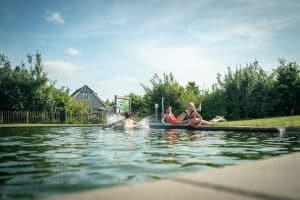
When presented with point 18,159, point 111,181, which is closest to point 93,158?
point 18,159

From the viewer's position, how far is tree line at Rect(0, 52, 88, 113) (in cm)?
3491

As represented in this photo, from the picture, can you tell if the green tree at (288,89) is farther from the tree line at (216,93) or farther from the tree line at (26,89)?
the tree line at (26,89)

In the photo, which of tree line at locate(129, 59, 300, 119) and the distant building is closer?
tree line at locate(129, 59, 300, 119)

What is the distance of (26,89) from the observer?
35.6 m

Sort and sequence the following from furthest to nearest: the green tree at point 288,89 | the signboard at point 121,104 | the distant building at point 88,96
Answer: the distant building at point 88,96 → the signboard at point 121,104 → the green tree at point 288,89

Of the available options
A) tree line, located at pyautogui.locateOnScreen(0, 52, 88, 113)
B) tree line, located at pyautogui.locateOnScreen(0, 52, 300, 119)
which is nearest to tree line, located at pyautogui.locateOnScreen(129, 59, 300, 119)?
tree line, located at pyautogui.locateOnScreen(0, 52, 300, 119)

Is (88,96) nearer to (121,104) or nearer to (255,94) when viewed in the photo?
(121,104)

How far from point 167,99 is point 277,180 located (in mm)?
31446

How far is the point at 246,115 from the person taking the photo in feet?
103

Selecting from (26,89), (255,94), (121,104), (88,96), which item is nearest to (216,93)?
(255,94)

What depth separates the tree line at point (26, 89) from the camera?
1374 inches

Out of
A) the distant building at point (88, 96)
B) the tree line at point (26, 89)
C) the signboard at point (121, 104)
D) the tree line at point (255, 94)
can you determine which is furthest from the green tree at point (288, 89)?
the distant building at point (88, 96)

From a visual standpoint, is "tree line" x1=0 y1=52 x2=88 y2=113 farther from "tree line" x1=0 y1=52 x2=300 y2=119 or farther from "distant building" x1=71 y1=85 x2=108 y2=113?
"distant building" x1=71 y1=85 x2=108 y2=113

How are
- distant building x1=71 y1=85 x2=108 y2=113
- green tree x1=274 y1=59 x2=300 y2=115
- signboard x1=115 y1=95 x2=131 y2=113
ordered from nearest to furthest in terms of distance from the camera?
green tree x1=274 y1=59 x2=300 y2=115, signboard x1=115 y1=95 x2=131 y2=113, distant building x1=71 y1=85 x2=108 y2=113
